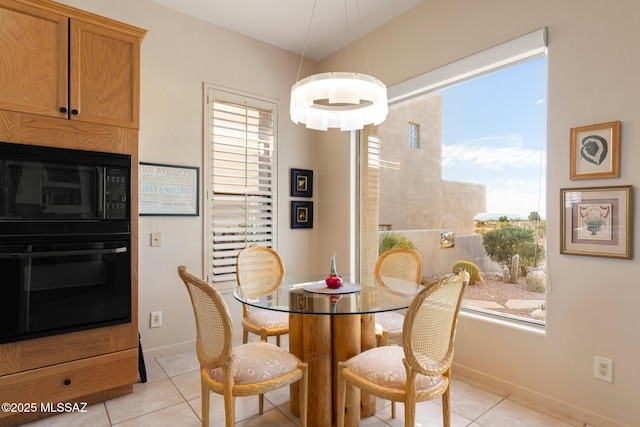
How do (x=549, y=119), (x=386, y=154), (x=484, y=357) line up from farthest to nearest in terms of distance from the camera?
(x=386, y=154), (x=484, y=357), (x=549, y=119)

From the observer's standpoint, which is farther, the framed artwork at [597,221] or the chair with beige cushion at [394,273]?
the chair with beige cushion at [394,273]

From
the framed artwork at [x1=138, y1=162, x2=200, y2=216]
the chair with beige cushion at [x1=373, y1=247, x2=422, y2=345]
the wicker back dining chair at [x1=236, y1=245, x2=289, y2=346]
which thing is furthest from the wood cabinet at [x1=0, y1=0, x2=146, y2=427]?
the chair with beige cushion at [x1=373, y1=247, x2=422, y2=345]

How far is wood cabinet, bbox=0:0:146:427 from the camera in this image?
6.44 ft

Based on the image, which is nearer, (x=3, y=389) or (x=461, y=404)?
(x=3, y=389)

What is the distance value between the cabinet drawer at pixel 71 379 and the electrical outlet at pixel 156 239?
0.88 metres

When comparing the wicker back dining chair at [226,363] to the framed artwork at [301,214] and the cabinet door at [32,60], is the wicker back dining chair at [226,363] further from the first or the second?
the framed artwork at [301,214]

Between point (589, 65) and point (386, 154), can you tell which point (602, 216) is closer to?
point (589, 65)

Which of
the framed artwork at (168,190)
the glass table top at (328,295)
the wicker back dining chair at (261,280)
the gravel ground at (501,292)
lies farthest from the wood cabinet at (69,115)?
the gravel ground at (501,292)

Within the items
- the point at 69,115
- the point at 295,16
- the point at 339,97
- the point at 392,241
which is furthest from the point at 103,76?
the point at 392,241

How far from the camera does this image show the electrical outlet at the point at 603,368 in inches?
77.1

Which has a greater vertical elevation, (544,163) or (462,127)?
(462,127)

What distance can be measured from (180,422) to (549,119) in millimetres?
2887

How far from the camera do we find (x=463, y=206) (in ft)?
9.18

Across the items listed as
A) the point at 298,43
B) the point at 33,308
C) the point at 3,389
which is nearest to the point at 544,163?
the point at 298,43
